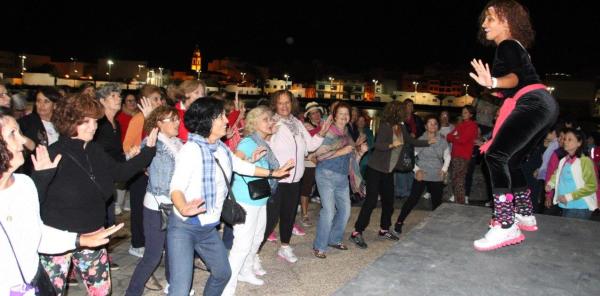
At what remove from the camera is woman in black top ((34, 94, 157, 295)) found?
3246mm

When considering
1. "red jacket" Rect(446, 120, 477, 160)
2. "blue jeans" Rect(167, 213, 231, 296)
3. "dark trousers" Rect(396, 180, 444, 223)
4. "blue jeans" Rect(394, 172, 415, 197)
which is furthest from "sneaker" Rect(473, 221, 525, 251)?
"blue jeans" Rect(394, 172, 415, 197)

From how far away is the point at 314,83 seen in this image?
121312mm

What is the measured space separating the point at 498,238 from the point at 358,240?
3.58m

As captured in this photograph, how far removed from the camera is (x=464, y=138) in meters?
8.84

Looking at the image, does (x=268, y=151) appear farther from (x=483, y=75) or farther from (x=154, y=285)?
(x=483, y=75)

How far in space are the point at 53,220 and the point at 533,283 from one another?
3.08 meters

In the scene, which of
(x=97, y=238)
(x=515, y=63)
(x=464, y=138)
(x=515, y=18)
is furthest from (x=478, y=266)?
(x=464, y=138)

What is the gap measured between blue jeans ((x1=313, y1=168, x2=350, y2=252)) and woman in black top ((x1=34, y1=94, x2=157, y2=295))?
285 cm

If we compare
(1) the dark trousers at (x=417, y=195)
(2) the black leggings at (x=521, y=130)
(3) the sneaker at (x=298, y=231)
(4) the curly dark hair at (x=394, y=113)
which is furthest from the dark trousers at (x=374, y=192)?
(2) the black leggings at (x=521, y=130)

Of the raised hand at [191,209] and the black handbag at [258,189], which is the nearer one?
the raised hand at [191,209]

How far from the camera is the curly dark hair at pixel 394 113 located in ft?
22.0

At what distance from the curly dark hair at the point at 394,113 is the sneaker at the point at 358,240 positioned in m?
1.67

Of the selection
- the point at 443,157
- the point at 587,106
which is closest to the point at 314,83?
the point at 587,106

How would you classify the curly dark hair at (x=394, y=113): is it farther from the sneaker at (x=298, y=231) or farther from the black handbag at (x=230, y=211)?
the black handbag at (x=230, y=211)
